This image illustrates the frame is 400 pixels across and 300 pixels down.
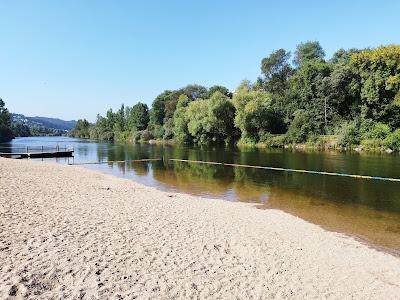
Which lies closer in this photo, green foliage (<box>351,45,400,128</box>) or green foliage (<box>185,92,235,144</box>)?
green foliage (<box>351,45,400,128</box>)

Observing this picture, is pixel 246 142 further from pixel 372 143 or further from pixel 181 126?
pixel 372 143

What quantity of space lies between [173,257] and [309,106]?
74695 millimetres

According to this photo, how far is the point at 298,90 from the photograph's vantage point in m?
83.6

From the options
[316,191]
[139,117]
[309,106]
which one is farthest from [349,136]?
[139,117]

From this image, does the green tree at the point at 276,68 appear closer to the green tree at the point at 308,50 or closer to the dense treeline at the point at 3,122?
the green tree at the point at 308,50

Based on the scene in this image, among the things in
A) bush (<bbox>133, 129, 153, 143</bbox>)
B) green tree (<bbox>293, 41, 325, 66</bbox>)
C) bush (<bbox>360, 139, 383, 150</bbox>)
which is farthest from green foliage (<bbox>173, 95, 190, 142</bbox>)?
bush (<bbox>360, 139, 383, 150</bbox>)

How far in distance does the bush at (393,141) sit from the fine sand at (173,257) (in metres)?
51.4

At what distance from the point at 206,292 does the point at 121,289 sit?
1896 millimetres

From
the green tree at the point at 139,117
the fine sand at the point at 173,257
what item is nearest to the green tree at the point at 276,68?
the green tree at the point at 139,117

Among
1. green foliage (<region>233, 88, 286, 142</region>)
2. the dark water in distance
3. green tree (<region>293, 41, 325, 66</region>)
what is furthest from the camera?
green tree (<region>293, 41, 325, 66</region>)

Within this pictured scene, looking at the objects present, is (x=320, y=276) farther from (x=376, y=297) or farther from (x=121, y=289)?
(x=121, y=289)

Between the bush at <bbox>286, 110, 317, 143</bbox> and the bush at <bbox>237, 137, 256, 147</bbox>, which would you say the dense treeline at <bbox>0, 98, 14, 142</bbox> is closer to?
the bush at <bbox>237, 137, 256, 147</bbox>

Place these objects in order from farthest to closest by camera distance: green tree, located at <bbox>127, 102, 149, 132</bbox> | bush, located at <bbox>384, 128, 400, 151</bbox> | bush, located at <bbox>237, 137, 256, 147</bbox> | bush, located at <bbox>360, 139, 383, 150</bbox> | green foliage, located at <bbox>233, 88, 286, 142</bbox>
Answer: green tree, located at <bbox>127, 102, 149, 132</bbox> → bush, located at <bbox>237, 137, 256, 147</bbox> → green foliage, located at <bbox>233, 88, 286, 142</bbox> → bush, located at <bbox>360, 139, 383, 150</bbox> → bush, located at <bbox>384, 128, 400, 151</bbox>

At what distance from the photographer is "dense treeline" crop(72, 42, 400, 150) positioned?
66000mm
